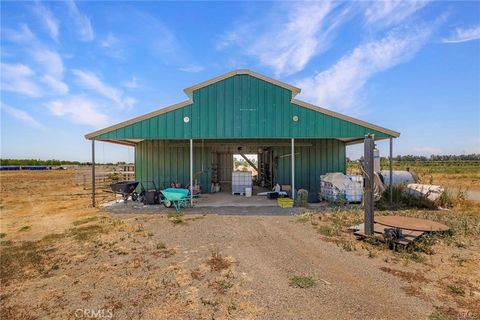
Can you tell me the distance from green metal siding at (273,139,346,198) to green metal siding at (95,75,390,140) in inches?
122

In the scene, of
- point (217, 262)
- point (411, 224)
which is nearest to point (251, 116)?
point (411, 224)

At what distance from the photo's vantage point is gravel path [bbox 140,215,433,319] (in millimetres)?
3332

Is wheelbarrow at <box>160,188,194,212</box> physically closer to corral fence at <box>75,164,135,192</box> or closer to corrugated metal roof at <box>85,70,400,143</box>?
corrugated metal roof at <box>85,70,400,143</box>

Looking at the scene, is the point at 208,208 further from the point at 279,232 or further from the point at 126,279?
the point at 126,279

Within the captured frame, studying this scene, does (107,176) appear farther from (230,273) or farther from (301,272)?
(301,272)

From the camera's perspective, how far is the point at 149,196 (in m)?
11.1

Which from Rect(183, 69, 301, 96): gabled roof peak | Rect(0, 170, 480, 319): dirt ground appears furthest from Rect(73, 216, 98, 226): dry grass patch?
Rect(183, 69, 301, 96): gabled roof peak

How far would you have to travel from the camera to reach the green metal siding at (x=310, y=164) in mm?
13805

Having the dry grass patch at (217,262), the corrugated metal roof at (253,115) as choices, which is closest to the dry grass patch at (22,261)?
the dry grass patch at (217,262)

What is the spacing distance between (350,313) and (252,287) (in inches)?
54.3

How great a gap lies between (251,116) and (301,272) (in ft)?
24.2

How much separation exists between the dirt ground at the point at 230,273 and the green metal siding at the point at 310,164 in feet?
20.1

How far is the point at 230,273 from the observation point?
14.5ft

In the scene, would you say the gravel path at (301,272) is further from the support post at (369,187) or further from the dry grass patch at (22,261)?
the dry grass patch at (22,261)
